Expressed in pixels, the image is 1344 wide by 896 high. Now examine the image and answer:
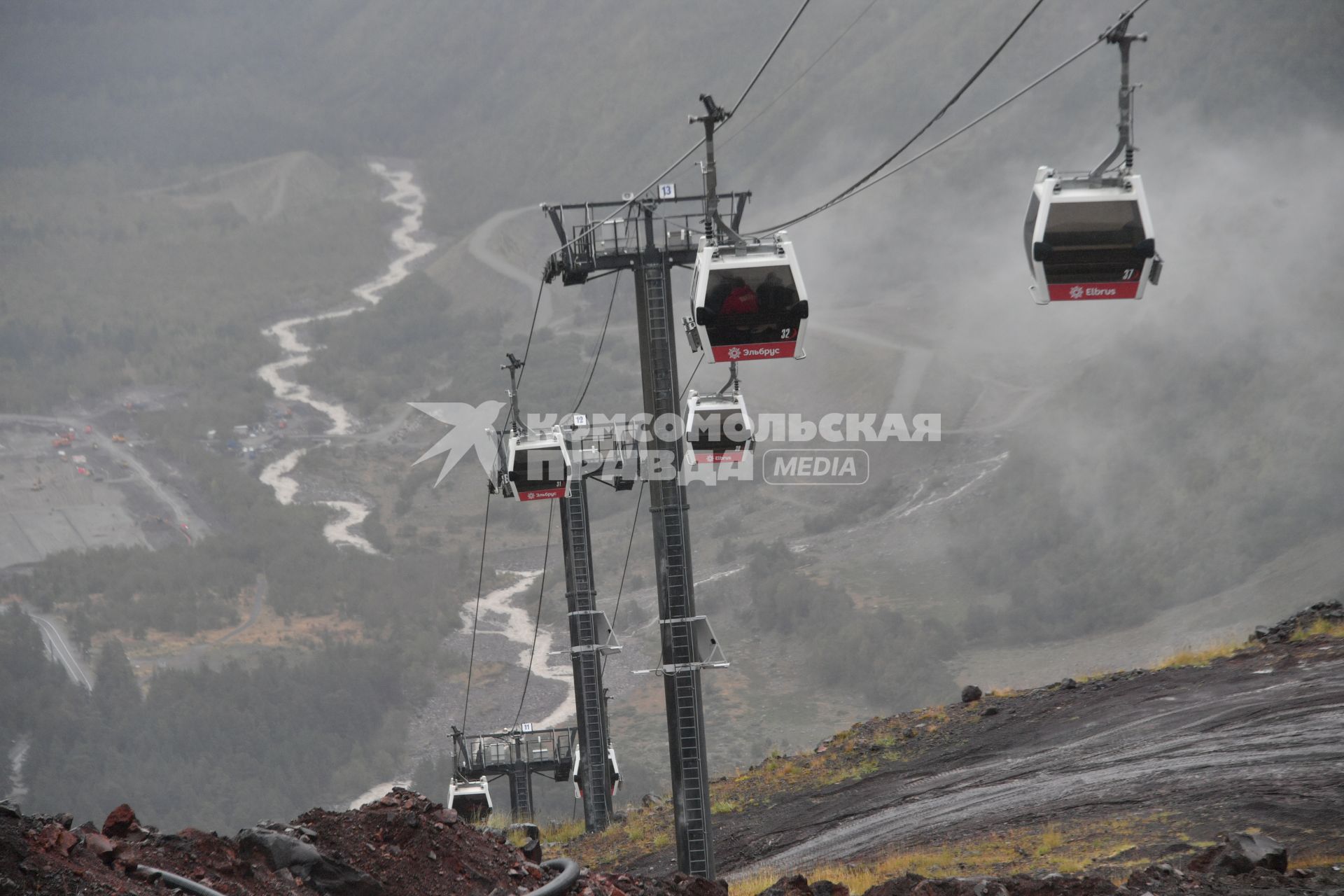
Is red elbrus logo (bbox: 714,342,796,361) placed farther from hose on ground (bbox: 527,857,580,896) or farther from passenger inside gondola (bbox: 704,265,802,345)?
hose on ground (bbox: 527,857,580,896)

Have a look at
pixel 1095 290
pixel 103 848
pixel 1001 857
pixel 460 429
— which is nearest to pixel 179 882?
pixel 103 848

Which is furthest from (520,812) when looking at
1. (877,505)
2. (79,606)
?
(79,606)

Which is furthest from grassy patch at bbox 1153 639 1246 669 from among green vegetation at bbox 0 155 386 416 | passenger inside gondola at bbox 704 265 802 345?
green vegetation at bbox 0 155 386 416

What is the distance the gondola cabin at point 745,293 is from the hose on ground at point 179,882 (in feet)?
18.5

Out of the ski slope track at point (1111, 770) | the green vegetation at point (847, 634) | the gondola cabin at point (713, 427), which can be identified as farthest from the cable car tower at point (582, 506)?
the green vegetation at point (847, 634)

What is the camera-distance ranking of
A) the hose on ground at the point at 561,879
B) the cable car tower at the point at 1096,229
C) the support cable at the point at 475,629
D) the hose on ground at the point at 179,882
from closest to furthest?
1. the hose on ground at the point at 179,882
2. the hose on ground at the point at 561,879
3. the cable car tower at the point at 1096,229
4. the support cable at the point at 475,629

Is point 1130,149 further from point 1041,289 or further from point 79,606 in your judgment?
point 79,606

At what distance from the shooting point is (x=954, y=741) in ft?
69.8

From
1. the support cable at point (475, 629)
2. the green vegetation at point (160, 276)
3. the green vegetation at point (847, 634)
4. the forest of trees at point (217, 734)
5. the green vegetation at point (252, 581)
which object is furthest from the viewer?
the green vegetation at point (160, 276)

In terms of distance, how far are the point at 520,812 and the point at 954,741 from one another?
44.2ft

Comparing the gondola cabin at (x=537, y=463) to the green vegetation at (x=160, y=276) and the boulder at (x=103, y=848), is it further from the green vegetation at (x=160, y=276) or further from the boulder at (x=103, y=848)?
the green vegetation at (x=160, y=276)

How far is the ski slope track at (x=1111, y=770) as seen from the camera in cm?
1398

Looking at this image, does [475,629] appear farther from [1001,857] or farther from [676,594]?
[1001,857]

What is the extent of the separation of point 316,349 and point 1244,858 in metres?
133
